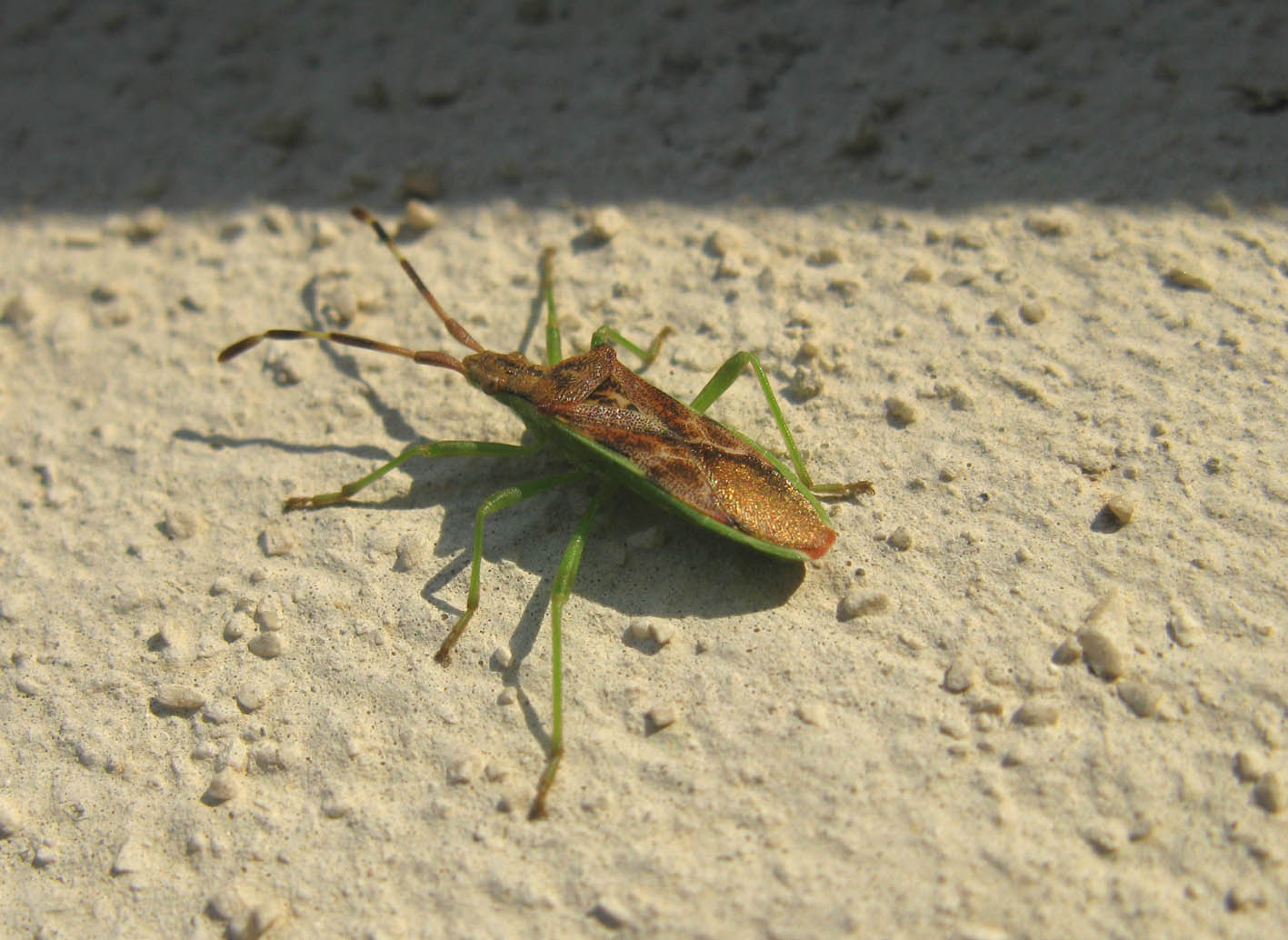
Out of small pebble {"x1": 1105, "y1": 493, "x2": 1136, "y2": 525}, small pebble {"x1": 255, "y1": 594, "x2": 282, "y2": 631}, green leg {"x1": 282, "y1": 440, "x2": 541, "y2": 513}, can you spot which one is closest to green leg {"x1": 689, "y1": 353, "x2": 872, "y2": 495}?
green leg {"x1": 282, "y1": 440, "x2": 541, "y2": 513}

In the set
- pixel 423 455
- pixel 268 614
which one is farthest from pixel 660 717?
pixel 268 614

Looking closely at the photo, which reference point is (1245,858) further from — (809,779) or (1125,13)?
(1125,13)

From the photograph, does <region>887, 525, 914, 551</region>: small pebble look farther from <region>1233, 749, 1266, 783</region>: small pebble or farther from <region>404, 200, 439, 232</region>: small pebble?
<region>404, 200, 439, 232</region>: small pebble

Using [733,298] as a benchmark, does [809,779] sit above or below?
below

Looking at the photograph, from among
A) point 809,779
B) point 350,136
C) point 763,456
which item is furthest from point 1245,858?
point 350,136

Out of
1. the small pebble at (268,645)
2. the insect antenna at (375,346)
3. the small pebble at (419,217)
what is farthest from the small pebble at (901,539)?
the small pebble at (419,217)

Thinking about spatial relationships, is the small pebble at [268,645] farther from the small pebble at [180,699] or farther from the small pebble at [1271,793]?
the small pebble at [1271,793]

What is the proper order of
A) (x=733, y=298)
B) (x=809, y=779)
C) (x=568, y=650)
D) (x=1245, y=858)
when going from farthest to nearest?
(x=733, y=298) → (x=568, y=650) → (x=809, y=779) → (x=1245, y=858)
